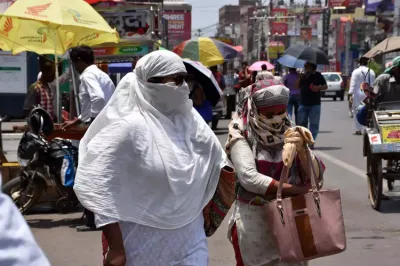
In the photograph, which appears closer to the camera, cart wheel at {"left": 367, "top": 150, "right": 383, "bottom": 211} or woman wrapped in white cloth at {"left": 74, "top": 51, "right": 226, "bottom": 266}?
woman wrapped in white cloth at {"left": 74, "top": 51, "right": 226, "bottom": 266}

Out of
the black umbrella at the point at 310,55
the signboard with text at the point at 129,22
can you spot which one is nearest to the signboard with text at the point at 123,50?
the signboard with text at the point at 129,22

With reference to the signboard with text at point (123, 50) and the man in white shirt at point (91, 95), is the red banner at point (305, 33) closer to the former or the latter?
the signboard with text at point (123, 50)

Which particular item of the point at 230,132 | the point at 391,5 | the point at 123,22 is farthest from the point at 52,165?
the point at 391,5

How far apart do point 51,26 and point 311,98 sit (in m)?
8.06

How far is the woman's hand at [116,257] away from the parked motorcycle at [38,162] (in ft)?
19.3

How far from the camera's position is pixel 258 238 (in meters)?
4.85

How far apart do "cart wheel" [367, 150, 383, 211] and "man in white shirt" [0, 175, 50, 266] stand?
8.84 meters

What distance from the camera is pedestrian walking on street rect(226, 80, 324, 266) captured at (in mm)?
4727

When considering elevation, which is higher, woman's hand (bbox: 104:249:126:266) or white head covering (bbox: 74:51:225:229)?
white head covering (bbox: 74:51:225:229)

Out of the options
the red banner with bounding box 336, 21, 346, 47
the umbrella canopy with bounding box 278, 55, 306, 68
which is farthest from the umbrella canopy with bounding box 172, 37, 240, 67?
the red banner with bounding box 336, 21, 346, 47

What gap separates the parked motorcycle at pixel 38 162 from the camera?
9.96m

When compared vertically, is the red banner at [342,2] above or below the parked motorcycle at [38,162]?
above

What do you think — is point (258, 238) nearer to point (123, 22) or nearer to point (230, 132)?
point (230, 132)

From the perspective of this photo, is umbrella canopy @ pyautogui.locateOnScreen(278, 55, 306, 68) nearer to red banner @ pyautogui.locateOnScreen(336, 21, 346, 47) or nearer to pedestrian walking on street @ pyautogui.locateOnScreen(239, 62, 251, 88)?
pedestrian walking on street @ pyautogui.locateOnScreen(239, 62, 251, 88)
